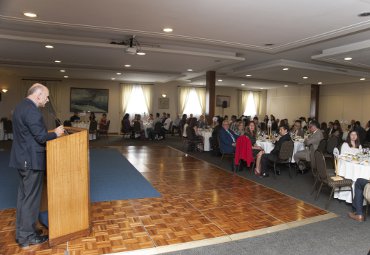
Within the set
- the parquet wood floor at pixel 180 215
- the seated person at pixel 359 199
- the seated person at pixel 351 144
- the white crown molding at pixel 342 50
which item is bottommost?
the parquet wood floor at pixel 180 215

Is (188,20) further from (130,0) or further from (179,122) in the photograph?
(179,122)

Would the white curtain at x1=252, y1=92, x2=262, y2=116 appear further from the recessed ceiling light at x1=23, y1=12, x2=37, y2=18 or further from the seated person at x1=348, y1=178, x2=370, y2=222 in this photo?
the recessed ceiling light at x1=23, y1=12, x2=37, y2=18

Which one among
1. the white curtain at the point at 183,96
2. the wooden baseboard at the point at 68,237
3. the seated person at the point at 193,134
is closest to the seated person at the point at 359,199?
the wooden baseboard at the point at 68,237

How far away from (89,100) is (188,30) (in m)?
10.6

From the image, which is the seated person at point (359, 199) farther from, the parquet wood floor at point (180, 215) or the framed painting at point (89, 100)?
the framed painting at point (89, 100)

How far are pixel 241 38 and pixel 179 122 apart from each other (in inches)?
349

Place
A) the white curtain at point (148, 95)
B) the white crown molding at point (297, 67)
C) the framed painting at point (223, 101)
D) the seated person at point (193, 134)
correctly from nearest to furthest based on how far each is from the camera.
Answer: the white crown molding at point (297, 67) → the seated person at point (193, 134) → the white curtain at point (148, 95) → the framed painting at point (223, 101)

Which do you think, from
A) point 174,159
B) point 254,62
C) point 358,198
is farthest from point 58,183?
point 254,62

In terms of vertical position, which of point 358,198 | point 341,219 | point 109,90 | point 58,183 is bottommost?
point 341,219

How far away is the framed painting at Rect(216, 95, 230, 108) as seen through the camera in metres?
17.3

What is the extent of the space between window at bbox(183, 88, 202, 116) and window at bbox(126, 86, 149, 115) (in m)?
2.46

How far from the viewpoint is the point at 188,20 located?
189 inches

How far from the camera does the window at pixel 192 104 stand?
16.8m

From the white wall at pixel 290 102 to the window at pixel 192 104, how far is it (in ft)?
16.8
